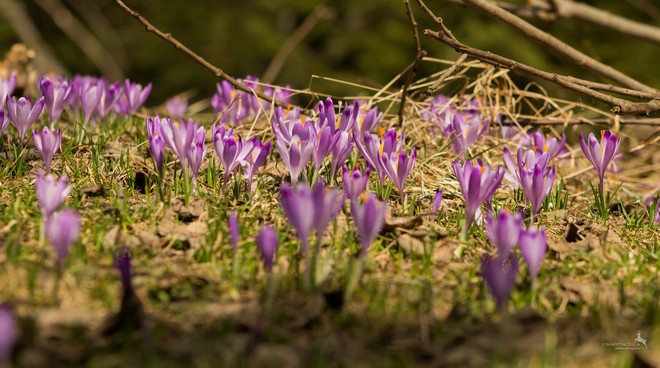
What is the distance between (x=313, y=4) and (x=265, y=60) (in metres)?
1.41

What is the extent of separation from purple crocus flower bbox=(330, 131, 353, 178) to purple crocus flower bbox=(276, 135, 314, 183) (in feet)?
0.43

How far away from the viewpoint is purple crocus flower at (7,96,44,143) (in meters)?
2.88

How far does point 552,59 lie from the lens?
39.1 ft

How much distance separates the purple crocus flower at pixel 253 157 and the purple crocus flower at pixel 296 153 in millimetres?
69

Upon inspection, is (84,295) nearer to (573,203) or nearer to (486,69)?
(573,203)

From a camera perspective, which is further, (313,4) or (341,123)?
(313,4)

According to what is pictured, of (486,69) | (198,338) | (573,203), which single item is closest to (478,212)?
(573,203)

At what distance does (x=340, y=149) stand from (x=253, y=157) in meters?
0.32

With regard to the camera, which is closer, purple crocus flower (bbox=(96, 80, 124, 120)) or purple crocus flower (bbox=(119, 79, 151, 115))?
purple crocus flower (bbox=(96, 80, 124, 120))

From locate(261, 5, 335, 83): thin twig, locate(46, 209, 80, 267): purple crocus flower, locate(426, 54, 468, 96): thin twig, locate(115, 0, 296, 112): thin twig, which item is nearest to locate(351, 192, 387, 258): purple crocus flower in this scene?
locate(46, 209, 80, 267): purple crocus flower

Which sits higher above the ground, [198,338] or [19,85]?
[19,85]

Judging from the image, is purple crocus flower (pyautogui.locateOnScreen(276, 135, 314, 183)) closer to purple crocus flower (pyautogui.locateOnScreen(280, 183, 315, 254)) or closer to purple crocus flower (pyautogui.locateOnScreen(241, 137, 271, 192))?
purple crocus flower (pyautogui.locateOnScreen(241, 137, 271, 192))

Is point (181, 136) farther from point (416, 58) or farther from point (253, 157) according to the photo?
point (416, 58)

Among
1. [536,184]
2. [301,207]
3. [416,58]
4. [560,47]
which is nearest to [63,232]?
[301,207]
